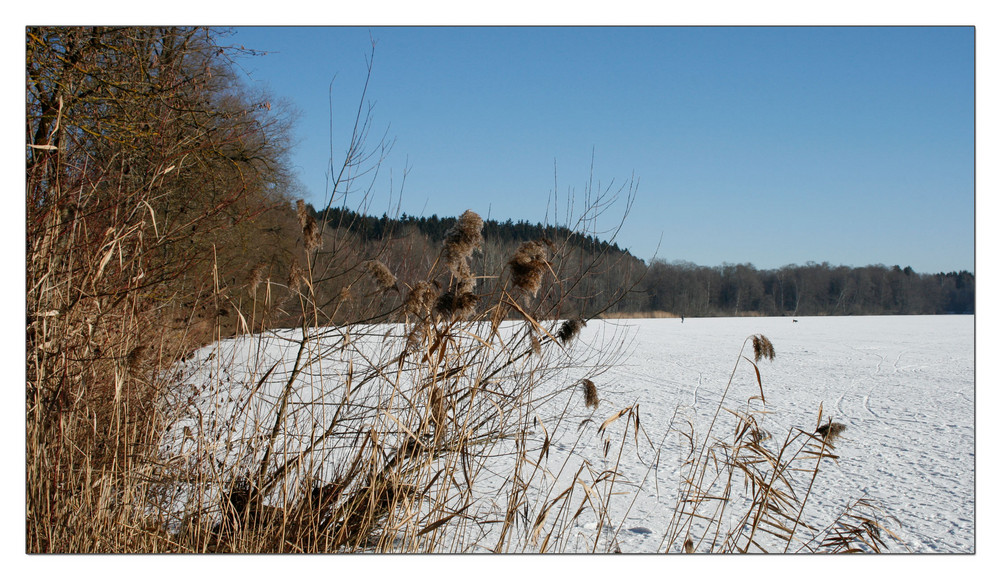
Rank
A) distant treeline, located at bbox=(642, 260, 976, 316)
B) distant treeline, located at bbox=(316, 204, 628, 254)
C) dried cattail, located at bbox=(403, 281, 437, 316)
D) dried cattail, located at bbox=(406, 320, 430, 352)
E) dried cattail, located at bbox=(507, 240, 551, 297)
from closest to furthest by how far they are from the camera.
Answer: dried cattail, located at bbox=(507, 240, 551, 297) → dried cattail, located at bbox=(403, 281, 437, 316) → dried cattail, located at bbox=(406, 320, 430, 352) → distant treeline, located at bbox=(316, 204, 628, 254) → distant treeline, located at bbox=(642, 260, 976, 316)

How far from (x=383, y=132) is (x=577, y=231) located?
1.04 m

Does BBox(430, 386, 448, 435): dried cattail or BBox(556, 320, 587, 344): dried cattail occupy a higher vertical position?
BBox(556, 320, 587, 344): dried cattail

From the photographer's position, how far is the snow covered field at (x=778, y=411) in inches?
124

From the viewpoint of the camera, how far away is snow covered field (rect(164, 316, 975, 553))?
3.14 m

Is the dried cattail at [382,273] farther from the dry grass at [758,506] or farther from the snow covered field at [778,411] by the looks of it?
the dry grass at [758,506]

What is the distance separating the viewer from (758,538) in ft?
13.5

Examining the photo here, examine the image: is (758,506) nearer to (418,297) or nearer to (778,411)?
(418,297)

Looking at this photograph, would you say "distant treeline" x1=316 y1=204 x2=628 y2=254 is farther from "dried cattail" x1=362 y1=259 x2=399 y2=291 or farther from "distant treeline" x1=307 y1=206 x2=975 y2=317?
"dried cattail" x1=362 y1=259 x2=399 y2=291

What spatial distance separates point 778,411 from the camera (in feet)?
28.3

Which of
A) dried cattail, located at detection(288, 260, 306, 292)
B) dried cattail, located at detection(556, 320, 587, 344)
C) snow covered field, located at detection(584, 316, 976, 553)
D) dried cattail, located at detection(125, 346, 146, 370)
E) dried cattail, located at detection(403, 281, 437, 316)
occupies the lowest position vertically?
snow covered field, located at detection(584, 316, 976, 553)

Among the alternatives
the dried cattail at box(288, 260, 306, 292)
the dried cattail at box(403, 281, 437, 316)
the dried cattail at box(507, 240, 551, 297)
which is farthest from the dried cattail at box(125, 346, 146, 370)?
the dried cattail at box(507, 240, 551, 297)
